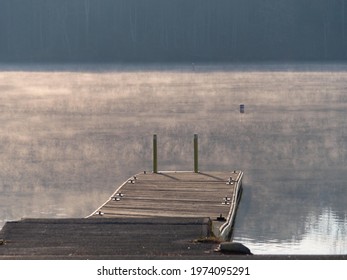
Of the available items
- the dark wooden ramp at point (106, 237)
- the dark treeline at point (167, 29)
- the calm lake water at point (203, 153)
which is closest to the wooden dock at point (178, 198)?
the calm lake water at point (203, 153)

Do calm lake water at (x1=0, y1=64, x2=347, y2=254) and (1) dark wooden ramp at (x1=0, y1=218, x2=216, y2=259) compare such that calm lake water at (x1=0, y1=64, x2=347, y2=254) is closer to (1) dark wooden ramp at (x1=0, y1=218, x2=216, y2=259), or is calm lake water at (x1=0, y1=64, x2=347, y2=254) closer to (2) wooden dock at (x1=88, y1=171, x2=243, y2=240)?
(2) wooden dock at (x1=88, y1=171, x2=243, y2=240)

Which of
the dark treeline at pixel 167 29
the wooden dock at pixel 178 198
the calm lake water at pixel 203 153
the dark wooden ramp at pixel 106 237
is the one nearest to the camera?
the dark wooden ramp at pixel 106 237

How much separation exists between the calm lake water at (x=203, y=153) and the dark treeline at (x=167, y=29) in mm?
115841

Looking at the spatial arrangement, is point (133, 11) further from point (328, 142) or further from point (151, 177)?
point (151, 177)

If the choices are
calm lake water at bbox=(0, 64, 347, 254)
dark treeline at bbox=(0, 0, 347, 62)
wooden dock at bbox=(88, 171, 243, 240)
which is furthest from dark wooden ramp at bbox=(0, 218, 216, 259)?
dark treeline at bbox=(0, 0, 347, 62)

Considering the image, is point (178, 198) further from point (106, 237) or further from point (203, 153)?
point (203, 153)

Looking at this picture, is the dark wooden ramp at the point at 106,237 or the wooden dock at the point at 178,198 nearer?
the dark wooden ramp at the point at 106,237

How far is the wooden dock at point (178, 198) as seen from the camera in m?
17.3

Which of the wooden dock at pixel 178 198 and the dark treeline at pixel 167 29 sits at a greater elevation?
the dark treeline at pixel 167 29

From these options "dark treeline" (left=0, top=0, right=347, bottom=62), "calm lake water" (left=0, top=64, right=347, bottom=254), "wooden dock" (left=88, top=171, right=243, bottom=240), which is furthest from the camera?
"dark treeline" (left=0, top=0, right=347, bottom=62)

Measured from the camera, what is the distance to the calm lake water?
21.8 metres

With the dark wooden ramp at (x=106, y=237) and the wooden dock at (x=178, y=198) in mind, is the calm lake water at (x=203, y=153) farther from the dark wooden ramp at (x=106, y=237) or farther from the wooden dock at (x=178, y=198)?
the dark wooden ramp at (x=106, y=237)

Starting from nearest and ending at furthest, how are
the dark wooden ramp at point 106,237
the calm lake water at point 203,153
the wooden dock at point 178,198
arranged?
the dark wooden ramp at point 106,237, the wooden dock at point 178,198, the calm lake water at point 203,153

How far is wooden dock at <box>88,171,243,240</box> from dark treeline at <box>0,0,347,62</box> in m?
156
